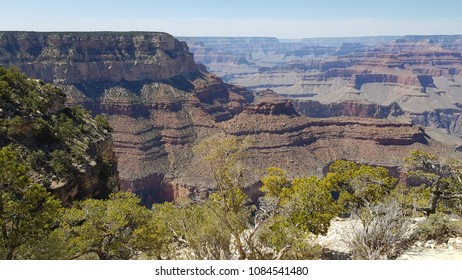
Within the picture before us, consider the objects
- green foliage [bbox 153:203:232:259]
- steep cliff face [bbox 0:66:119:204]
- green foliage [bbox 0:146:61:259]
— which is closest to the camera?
green foliage [bbox 0:146:61:259]

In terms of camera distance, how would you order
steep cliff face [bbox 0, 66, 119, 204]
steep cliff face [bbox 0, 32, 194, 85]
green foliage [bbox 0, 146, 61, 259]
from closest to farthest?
1. green foliage [bbox 0, 146, 61, 259]
2. steep cliff face [bbox 0, 66, 119, 204]
3. steep cliff face [bbox 0, 32, 194, 85]

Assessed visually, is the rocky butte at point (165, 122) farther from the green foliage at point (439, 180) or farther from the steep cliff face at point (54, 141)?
the green foliage at point (439, 180)

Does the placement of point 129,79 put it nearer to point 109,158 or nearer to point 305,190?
point 109,158

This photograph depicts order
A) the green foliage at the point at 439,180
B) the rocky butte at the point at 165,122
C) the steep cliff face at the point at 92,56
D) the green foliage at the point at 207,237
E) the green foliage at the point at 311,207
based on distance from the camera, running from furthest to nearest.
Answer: the steep cliff face at the point at 92,56 → the rocky butte at the point at 165,122 → the green foliage at the point at 439,180 → the green foliage at the point at 311,207 → the green foliage at the point at 207,237

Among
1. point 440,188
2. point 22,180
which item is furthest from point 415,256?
point 22,180

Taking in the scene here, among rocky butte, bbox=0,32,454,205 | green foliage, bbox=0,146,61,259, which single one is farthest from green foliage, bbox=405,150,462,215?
rocky butte, bbox=0,32,454,205

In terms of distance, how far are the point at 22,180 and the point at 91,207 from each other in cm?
917

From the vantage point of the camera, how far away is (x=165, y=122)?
109 meters

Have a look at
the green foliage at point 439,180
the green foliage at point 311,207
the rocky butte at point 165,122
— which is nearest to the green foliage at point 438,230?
the green foliage at point 439,180

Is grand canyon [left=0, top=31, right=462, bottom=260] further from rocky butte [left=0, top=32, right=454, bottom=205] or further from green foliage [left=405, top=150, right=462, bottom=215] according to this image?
rocky butte [left=0, top=32, right=454, bottom=205]

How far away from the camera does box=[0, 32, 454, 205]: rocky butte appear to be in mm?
92562

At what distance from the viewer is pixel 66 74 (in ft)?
367

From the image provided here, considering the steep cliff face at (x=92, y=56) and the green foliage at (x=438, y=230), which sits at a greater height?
the steep cliff face at (x=92, y=56)

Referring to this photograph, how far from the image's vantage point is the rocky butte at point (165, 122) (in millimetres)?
92562
